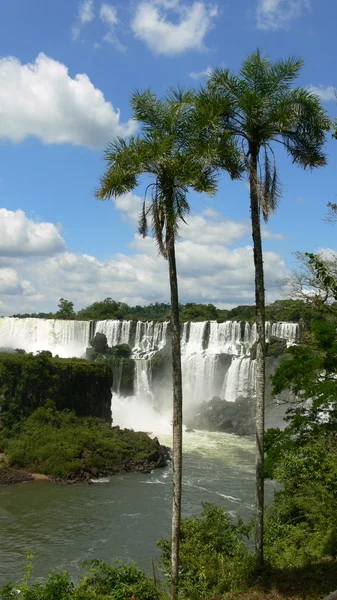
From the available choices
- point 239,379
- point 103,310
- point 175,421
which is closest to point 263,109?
point 175,421

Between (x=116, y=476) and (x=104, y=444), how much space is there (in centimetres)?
251

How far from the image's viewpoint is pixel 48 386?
34.8 meters

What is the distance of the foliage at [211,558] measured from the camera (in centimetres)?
923

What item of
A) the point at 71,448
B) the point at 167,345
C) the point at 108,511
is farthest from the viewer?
the point at 167,345

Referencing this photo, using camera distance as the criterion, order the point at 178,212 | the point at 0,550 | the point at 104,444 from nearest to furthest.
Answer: the point at 178,212
the point at 0,550
the point at 104,444

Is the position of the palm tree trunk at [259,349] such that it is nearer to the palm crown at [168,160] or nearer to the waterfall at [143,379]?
the palm crown at [168,160]

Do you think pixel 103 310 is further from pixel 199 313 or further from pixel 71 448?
pixel 71 448

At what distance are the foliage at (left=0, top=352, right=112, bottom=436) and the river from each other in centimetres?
782

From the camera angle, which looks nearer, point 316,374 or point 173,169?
point 173,169

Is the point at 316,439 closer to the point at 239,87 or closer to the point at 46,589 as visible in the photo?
the point at 46,589

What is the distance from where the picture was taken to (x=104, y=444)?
30094 mm

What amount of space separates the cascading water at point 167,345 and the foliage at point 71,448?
11.9 m

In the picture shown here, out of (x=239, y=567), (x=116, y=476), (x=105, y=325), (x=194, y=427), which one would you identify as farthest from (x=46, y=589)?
(x=105, y=325)

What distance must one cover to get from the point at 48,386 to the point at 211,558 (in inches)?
1028
